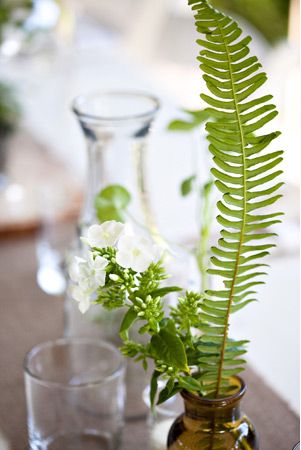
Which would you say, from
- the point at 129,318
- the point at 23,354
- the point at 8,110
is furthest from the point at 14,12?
the point at 129,318

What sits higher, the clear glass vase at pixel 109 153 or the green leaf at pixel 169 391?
the clear glass vase at pixel 109 153

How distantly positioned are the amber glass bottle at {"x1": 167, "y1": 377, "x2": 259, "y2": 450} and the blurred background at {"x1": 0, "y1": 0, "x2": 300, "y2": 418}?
213mm

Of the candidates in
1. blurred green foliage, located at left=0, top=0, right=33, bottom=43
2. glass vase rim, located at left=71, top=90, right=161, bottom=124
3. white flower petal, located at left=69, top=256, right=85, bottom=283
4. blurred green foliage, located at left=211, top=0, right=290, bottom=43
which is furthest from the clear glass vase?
blurred green foliage, located at left=211, top=0, right=290, bottom=43

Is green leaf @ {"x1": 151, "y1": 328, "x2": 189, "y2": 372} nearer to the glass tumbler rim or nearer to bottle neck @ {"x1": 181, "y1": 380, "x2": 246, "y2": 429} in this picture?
bottle neck @ {"x1": 181, "y1": 380, "x2": 246, "y2": 429}

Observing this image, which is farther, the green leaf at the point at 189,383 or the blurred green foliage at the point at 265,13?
the blurred green foliage at the point at 265,13

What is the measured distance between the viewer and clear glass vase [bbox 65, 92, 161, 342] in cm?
82

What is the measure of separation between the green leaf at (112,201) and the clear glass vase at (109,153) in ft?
0.10

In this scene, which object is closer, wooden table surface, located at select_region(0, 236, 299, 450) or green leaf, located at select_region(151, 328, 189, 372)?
green leaf, located at select_region(151, 328, 189, 372)

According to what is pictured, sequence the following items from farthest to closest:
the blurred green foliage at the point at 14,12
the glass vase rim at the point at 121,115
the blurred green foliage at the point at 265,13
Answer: the blurred green foliage at the point at 265,13
the blurred green foliage at the point at 14,12
the glass vase rim at the point at 121,115

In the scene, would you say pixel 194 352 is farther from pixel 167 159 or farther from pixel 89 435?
pixel 167 159

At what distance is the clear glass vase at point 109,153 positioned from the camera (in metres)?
0.82

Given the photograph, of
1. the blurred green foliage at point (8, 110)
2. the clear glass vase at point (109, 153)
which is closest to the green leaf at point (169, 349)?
the clear glass vase at point (109, 153)

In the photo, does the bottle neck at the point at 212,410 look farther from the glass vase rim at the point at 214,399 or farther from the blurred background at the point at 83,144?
the blurred background at the point at 83,144

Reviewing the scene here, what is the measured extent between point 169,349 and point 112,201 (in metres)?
0.24
